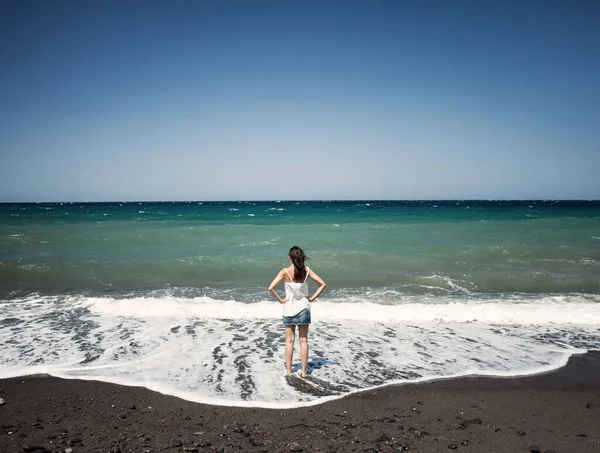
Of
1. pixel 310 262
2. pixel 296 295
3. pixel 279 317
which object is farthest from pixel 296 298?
pixel 310 262

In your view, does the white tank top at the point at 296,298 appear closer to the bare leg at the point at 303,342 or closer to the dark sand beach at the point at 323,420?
the bare leg at the point at 303,342

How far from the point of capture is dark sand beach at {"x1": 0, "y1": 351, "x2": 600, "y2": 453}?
3.76 m

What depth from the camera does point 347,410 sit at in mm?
4578

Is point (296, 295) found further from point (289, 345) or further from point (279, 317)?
point (279, 317)

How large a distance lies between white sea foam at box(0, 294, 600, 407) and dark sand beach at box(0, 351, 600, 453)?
15.4 inches

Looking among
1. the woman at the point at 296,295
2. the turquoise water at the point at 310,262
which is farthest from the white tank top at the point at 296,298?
the turquoise water at the point at 310,262

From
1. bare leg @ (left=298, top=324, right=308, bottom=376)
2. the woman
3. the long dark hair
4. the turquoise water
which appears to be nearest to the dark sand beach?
bare leg @ (left=298, top=324, right=308, bottom=376)

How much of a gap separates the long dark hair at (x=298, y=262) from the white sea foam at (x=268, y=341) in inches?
61.1

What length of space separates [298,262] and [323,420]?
205 centimetres

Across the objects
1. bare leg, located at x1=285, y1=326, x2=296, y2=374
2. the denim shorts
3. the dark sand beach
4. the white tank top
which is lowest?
the dark sand beach

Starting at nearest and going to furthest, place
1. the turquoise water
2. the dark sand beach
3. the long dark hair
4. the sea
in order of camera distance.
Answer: the dark sand beach < the long dark hair < the sea < the turquoise water

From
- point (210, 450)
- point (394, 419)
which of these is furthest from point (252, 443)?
point (394, 419)

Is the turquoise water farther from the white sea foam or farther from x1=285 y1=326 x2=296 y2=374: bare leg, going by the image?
x1=285 y1=326 x2=296 y2=374: bare leg

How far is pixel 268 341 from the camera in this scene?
748cm
